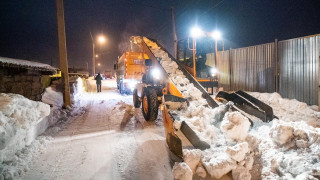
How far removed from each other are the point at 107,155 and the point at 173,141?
64.5 inches

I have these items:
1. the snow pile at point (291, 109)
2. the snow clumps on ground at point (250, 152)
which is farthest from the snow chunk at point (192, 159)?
the snow pile at point (291, 109)

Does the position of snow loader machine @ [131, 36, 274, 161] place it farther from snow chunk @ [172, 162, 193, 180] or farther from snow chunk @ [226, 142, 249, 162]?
snow chunk @ [226, 142, 249, 162]

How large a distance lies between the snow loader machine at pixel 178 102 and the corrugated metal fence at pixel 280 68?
4.69m

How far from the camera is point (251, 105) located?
543 centimetres

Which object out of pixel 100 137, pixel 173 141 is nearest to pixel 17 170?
pixel 100 137

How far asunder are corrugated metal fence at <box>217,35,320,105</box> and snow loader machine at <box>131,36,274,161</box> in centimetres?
469

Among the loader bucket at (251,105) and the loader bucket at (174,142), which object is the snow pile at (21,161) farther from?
the loader bucket at (251,105)

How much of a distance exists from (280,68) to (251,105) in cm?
568

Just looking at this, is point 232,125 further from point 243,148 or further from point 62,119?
point 62,119

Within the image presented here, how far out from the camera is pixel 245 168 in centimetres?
309

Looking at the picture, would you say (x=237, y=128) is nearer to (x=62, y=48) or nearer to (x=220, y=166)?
(x=220, y=166)

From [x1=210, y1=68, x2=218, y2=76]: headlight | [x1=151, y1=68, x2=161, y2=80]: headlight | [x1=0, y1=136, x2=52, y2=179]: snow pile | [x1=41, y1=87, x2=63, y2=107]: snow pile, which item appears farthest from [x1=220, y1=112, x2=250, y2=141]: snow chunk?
[x1=41, y1=87, x2=63, y2=107]: snow pile

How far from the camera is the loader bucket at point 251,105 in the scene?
16.5 ft

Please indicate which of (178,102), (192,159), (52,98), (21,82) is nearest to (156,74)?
(178,102)
